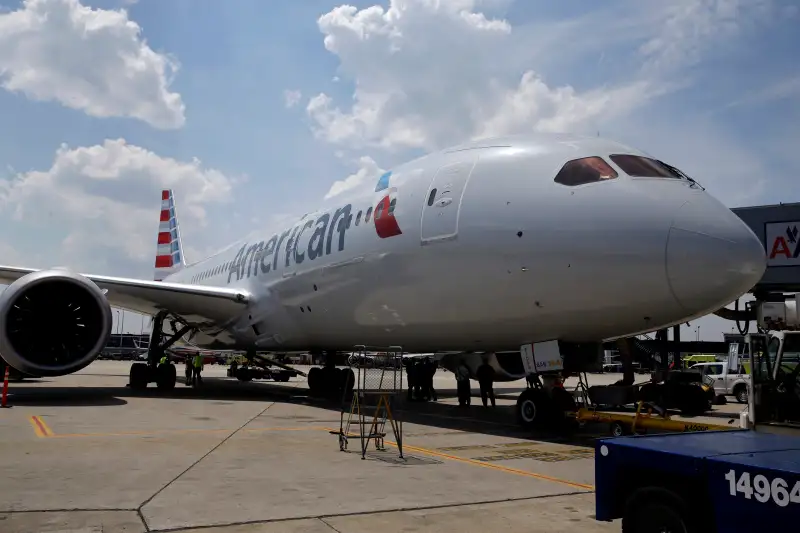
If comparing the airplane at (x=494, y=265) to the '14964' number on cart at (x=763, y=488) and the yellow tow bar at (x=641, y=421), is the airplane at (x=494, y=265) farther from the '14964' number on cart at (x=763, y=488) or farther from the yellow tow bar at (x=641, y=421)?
the '14964' number on cart at (x=763, y=488)

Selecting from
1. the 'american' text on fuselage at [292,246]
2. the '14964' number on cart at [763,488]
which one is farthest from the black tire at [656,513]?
the 'american' text on fuselage at [292,246]

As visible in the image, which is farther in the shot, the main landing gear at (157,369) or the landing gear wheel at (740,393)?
the landing gear wheel at (740,393)

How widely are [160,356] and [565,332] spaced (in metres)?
12.6

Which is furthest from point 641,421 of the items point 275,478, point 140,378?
point 140,378

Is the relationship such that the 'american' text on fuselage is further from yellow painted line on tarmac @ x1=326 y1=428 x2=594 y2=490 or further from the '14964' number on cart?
the '14964' number on cart

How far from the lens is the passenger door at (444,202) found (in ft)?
32.3

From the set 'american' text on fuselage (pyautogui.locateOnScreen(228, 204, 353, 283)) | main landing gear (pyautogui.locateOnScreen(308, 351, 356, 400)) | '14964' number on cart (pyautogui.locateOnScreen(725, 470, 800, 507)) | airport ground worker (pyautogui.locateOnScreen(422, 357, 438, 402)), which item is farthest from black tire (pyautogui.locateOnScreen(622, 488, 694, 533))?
main landing gear (pyautogui.locateOnScreen(308, 351, 356, 400))

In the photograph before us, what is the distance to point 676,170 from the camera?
9.24 meters

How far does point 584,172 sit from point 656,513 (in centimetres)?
587

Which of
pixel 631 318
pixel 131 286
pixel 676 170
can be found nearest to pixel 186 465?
pixel 631 318

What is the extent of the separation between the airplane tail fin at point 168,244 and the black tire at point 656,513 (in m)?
27.6

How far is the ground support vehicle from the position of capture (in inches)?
122

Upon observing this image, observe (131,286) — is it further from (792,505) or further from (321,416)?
(792,505)

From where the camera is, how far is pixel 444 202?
10078 mm
